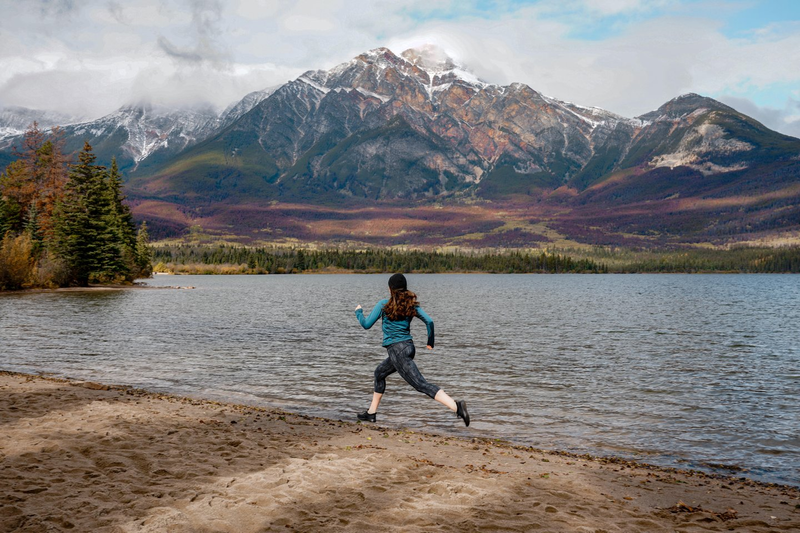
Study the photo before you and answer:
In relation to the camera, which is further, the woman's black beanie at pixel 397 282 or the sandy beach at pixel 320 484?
the woman's black beanie at pixel 397 282

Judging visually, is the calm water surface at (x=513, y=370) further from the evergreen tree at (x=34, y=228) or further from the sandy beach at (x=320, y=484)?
the evergreen tree at (x=34, y=228)

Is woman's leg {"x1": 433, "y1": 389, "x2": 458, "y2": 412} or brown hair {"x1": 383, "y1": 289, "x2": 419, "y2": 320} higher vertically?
brown hair {"x1": 383, "y1": 289, "x2": 419, "y2": 320}

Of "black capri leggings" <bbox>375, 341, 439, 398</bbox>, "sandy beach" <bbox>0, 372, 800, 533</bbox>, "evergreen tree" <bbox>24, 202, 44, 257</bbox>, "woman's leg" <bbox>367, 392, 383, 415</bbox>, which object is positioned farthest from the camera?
"evergreen tree" <bbox>24, 202, 44, 257</bbox>

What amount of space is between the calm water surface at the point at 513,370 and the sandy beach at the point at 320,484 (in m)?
3.12

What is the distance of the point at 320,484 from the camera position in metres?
11.8

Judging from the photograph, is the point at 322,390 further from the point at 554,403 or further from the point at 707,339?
the point at 707,339

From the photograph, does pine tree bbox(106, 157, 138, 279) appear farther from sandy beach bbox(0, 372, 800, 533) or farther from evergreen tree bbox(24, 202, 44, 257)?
sandy beach bbox(0, 372, 800, 533)

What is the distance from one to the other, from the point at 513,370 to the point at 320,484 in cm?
2200

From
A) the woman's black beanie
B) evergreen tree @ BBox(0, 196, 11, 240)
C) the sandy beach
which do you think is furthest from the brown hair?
evergreen tree @ BBox(0, 196, 11, 240)

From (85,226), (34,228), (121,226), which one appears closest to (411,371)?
(85,226)

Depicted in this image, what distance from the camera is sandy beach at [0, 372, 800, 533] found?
9.80m

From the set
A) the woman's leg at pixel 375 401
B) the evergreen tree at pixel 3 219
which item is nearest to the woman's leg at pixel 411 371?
the woman's leg at pixel 375 401

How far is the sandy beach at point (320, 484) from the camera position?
980 cm

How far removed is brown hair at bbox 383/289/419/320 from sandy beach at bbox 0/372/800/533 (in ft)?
12.0
